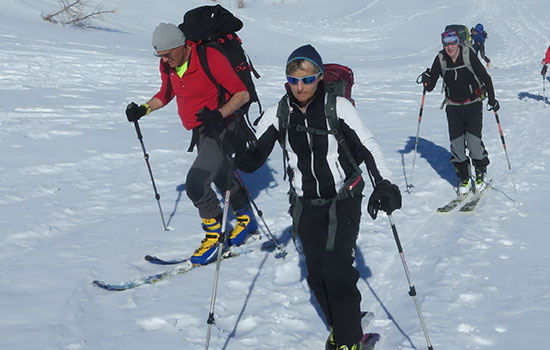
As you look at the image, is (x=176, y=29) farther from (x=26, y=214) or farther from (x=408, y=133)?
(x=408, y=133)

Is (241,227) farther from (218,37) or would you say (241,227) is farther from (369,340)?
(369,340)

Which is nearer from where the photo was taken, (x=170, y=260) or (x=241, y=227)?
(x=170, y=260)

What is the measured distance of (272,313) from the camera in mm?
4371

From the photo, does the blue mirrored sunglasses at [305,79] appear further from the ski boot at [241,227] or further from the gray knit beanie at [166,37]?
the ski boot at [241,227]

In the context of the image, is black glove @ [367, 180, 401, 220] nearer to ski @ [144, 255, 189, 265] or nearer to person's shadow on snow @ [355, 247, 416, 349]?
person's shadow on snow @ [355, 247, 416, 349]

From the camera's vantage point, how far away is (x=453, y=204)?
22.7 ft

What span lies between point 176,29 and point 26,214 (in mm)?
3148

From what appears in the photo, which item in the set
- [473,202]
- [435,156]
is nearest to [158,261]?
[473,202]

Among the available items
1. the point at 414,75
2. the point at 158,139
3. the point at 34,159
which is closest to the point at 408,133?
the point at 158,139

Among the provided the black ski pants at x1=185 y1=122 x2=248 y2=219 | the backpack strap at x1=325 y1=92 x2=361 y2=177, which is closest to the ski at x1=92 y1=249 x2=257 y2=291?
the black ski pants at x1=185 y1=122 x2=248 y2=219

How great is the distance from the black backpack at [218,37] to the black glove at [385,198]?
5.86 ft

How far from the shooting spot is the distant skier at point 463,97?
691cm

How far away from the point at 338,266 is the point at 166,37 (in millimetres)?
2479

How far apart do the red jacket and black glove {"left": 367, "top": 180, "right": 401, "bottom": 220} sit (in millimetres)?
2024
